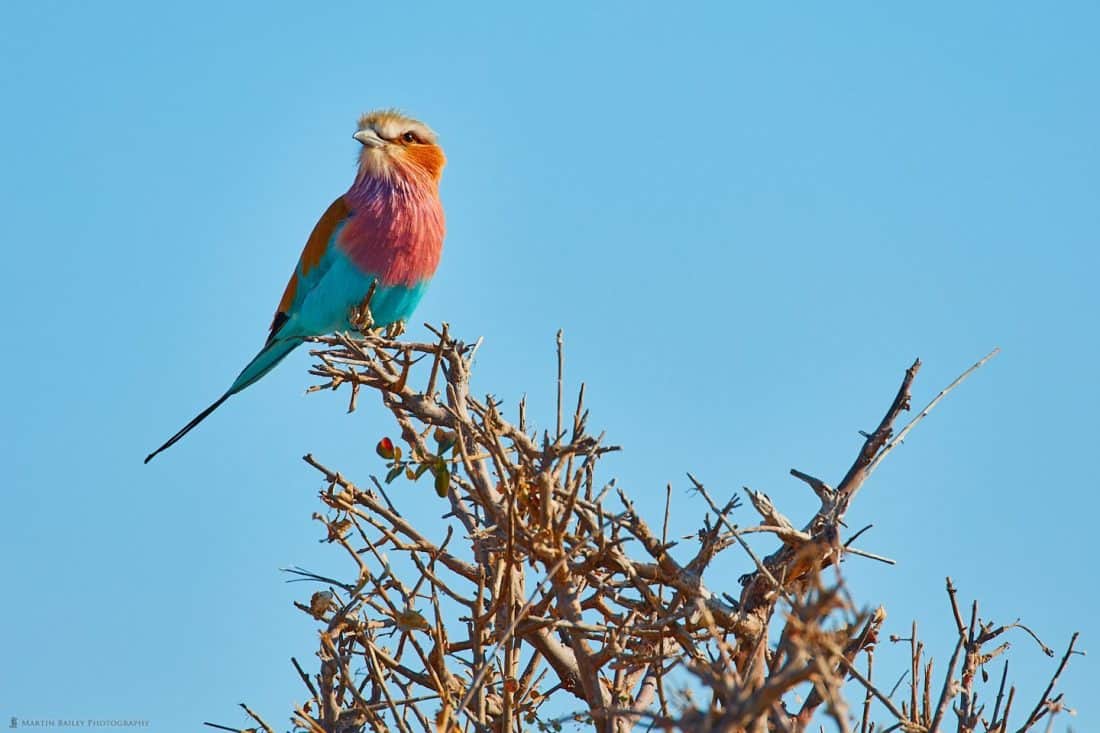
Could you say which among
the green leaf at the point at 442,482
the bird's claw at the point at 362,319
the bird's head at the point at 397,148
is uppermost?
the bird's head at the point at 397,148

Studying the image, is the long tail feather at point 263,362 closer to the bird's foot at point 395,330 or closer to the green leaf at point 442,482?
the bird's foot at point 395,330

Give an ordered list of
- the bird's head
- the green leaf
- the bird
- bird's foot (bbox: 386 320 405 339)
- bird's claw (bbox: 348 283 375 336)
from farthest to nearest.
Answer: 1. the bird's head
2. the bird
3. bird's foot (bbox: 386 320 405 339)
4. bird's claw (bbox: 348 283 375 336)
5. the green leaf

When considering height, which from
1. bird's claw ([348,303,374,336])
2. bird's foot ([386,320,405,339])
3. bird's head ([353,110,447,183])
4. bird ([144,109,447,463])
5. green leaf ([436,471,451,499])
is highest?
bird's head ([353,110,447,183])

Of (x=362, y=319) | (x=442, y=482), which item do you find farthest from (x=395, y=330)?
(x=442, y=482)

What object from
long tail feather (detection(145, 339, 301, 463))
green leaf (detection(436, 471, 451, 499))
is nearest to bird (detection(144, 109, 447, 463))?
long tail feather (detection(145, 339, 301, 463))

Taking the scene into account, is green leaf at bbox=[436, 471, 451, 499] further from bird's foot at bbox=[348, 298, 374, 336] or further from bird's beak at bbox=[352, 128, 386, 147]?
bird's beak at bbox=[352, 128, 386, 147]

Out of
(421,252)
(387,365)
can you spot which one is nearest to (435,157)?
(421,252)

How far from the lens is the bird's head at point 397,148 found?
5805 millimetres

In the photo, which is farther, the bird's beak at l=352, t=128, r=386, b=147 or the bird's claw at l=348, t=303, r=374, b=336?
the bird's beak at l=352, t=128, r=386, b=147

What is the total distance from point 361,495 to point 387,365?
0.40 meters

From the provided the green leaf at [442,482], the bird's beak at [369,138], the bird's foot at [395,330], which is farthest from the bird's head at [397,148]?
the green leaf at [442,482]

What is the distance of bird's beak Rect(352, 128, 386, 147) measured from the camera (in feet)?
19.3

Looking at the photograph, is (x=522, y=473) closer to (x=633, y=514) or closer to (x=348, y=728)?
(x=633, y=514)

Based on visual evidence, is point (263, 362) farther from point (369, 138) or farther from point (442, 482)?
point (442, 482)
